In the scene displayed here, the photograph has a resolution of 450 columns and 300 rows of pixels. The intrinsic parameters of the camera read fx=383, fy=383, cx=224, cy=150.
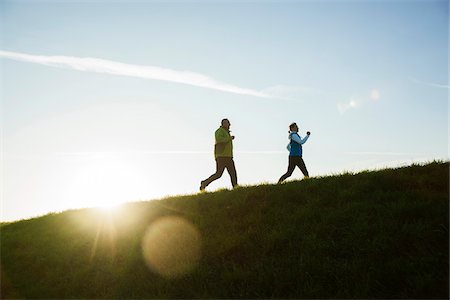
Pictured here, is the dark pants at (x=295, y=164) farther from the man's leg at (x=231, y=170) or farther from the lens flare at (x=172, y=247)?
the lens flare at (x=172, y=247)

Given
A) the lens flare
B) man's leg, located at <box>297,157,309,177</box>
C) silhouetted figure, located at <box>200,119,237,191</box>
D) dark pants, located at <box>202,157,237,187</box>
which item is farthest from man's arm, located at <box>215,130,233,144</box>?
the lens flare

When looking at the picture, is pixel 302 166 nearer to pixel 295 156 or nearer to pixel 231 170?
pixel 295 156

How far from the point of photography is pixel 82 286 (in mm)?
9875

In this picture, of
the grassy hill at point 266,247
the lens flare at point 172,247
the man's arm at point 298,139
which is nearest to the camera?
the grassy hill at point 266,247

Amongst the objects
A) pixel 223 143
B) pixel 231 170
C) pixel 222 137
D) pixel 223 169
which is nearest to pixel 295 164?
pixel 231 170

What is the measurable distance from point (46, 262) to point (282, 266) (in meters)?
7.57

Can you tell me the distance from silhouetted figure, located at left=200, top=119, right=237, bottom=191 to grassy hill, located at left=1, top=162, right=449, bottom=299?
168 cm

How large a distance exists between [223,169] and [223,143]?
A: 101 cm

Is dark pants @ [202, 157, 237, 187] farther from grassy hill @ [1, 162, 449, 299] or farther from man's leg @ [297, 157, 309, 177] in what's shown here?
man's leg @ [297, 157, 309, 177]

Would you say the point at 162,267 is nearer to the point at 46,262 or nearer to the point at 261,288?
the point at 261,288

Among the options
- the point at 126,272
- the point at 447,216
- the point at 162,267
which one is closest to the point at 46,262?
the point at 126,272

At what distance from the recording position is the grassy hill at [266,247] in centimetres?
715

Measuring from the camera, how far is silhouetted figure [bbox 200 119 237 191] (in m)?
14.7

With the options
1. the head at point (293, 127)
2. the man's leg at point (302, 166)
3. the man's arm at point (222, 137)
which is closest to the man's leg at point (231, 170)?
the man's arm at point (222, 137)
